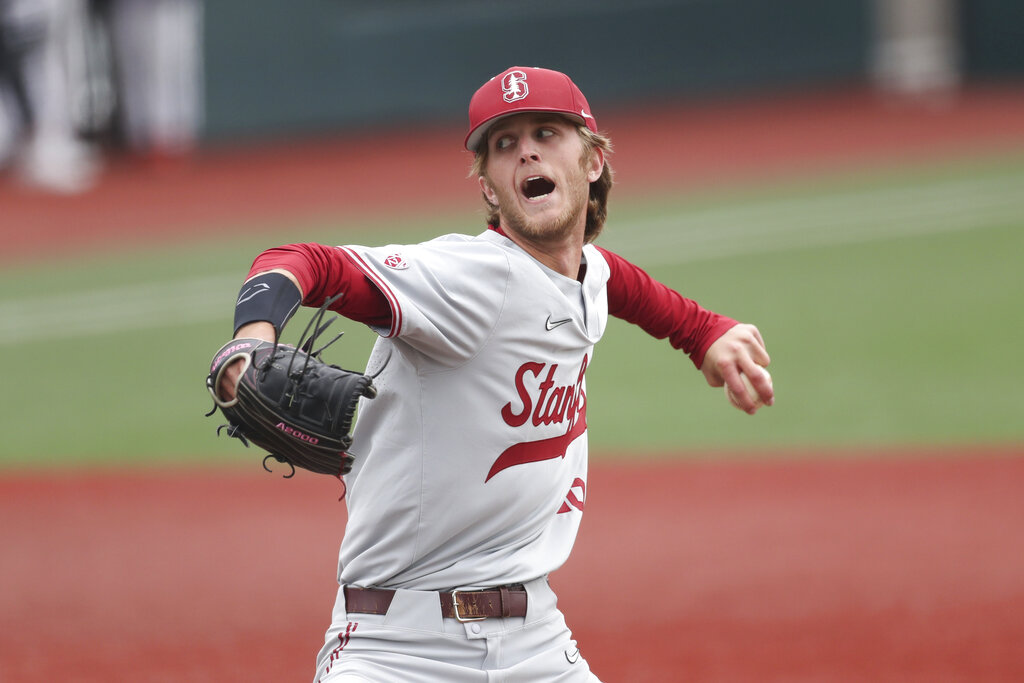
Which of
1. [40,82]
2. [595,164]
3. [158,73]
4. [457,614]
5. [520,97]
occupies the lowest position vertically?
[457,614]

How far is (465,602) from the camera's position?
115 inches

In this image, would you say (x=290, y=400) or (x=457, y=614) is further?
(x=457, y=614)

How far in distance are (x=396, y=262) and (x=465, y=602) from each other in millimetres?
810

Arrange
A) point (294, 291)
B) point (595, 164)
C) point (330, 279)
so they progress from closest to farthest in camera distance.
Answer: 1. point (294, 291)
2. point (330, 279)
3. point (595, 164)

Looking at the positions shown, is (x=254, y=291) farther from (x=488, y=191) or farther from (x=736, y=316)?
(x=736, y=316)

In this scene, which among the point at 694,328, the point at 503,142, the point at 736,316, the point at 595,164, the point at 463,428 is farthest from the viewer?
the point at 736,316

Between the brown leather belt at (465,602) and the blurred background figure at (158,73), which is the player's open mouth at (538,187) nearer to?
the brown leather belt at (465,602)

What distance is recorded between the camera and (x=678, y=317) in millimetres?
3627

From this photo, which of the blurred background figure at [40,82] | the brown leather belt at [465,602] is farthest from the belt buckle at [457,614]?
the blurred background figure at [40,82]

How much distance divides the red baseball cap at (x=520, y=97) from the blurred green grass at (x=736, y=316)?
5215mm

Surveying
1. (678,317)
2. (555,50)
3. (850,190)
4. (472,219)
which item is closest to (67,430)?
(472,219)

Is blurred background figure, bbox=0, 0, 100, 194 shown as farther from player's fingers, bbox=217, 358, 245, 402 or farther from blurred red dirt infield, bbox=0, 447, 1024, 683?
player's fingers, bbox=217, 358, 245, 402

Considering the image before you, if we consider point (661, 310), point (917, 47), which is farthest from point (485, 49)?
point (661, 310)

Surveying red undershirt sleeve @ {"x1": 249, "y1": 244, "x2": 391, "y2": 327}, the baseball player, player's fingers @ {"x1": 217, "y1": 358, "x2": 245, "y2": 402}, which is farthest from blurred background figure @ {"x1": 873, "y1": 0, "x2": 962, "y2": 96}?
player's fingers @ {"x1": 217, "y1": 358, "x2": 245, "y2": 402}
